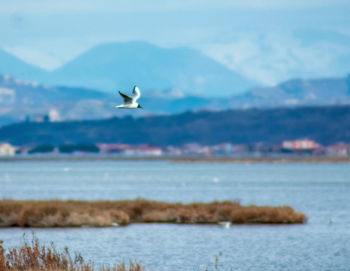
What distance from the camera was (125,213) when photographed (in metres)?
47.4

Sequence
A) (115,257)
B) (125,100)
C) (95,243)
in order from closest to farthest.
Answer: (125,100) → (115,257) → (95,243)

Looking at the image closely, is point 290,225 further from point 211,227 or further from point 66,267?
point 66,267

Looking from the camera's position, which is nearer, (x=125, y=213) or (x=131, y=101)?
(x=131, y=101)

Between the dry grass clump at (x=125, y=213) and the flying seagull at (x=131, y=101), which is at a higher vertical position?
the flying seagull at (x=131, y=101)

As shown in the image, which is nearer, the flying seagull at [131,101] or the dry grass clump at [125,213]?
the flying seagull at [131,101]

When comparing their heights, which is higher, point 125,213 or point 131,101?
point 131,101

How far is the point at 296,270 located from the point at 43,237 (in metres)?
Answer: 13.0

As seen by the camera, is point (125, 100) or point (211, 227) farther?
point (211, 227)

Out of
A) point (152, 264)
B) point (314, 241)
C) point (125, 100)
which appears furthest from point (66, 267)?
point (314, 241)

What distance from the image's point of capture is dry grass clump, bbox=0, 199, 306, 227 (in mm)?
44250

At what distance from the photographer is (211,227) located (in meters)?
46.1

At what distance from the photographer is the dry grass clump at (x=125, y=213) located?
44250 mm

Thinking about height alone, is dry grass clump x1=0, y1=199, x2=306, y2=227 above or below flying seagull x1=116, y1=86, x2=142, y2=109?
below

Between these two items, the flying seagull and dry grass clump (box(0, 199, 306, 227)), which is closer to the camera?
the flying seagull
